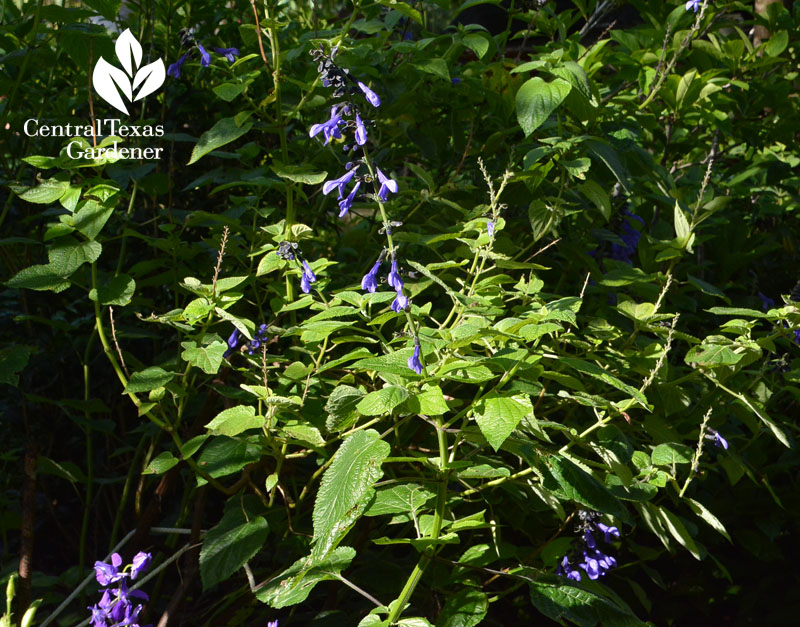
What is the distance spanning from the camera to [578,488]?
1.45 metres

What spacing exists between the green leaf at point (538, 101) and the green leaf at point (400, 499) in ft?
2.82

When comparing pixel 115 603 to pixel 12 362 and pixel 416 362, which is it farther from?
pixel 416 362

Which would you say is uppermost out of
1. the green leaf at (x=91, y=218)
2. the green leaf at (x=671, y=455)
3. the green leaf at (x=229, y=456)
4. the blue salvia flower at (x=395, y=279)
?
the green leaf at (x=91, y=218)

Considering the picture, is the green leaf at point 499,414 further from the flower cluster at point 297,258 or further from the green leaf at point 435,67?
the green leaf at point 435,67

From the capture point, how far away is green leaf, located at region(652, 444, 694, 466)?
5.32 feet

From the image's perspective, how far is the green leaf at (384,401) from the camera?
1276 millimetres

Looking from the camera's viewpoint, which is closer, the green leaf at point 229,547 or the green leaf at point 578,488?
the green leaf at point 578,488

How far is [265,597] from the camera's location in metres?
1.50

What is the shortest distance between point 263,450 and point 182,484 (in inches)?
43.3

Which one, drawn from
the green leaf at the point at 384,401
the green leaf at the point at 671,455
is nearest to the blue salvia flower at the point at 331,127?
the green leaf at the point at 384,401

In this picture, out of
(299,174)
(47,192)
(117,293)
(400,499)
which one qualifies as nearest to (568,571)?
(400,499)

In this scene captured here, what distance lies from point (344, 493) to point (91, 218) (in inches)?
37.0

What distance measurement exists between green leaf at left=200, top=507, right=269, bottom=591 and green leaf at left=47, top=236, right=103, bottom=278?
67 centimetres

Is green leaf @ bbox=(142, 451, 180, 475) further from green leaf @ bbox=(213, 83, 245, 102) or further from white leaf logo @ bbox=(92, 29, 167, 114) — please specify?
white leaf logo @ bbox=(92, 29, 167, 114)
